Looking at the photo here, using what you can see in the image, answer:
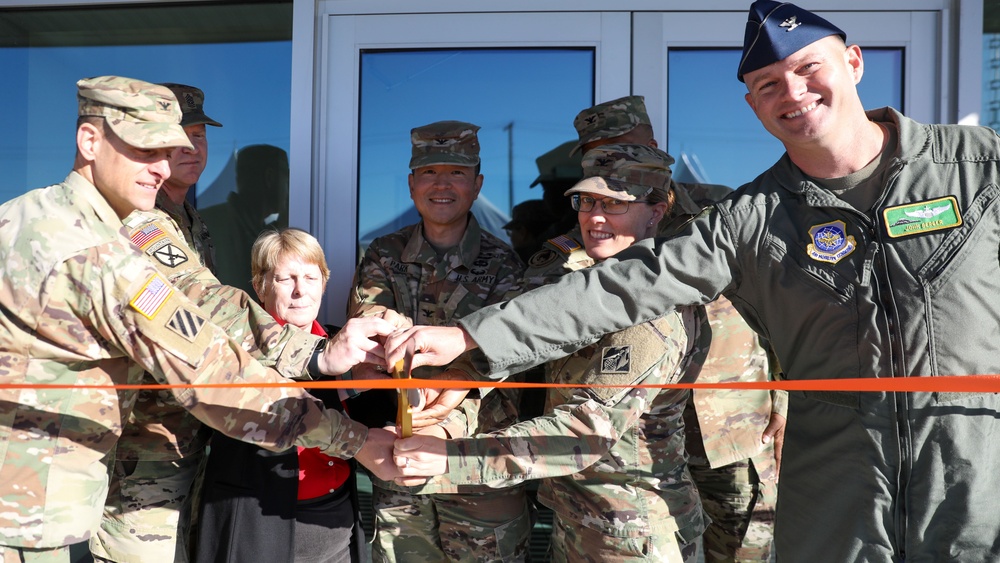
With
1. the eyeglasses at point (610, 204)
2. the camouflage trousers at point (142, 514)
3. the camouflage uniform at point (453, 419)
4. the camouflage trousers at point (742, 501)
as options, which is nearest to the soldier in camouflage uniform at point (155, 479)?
the camouflage trousers at point (142, 514)

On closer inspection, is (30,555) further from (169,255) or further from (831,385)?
(831,385)

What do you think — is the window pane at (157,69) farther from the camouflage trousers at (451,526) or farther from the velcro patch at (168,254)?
the camouflage trousers at (451,526)

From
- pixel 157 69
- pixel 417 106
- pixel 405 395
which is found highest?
pixel 157 69

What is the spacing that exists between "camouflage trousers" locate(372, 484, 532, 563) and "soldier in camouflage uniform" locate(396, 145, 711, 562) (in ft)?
0.62

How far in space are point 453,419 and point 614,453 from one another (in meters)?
0.57

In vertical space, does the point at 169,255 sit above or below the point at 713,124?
below

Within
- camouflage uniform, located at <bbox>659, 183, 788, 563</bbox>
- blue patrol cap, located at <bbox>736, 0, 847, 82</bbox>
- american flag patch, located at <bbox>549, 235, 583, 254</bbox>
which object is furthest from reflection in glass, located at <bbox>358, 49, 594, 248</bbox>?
blue patrol cap, located at <bbox>736, 0, 847, 82</bbox>

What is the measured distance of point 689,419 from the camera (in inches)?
120

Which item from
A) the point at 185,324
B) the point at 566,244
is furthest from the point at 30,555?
the point at 566,244

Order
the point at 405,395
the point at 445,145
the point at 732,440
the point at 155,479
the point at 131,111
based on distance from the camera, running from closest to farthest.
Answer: the point at 131,111 < the point at 405,395 < the point at 155,479 < the point at 732,440 < the point at 445,145

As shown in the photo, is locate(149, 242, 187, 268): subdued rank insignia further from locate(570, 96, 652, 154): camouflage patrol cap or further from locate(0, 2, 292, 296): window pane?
locate(570, 96, 652, 154): camouflage patrol cap

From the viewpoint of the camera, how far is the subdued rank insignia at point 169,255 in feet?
9.00

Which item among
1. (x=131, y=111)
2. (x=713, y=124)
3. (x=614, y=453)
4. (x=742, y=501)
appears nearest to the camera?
(x=131, y=111)

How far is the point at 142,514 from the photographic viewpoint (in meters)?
2.58
